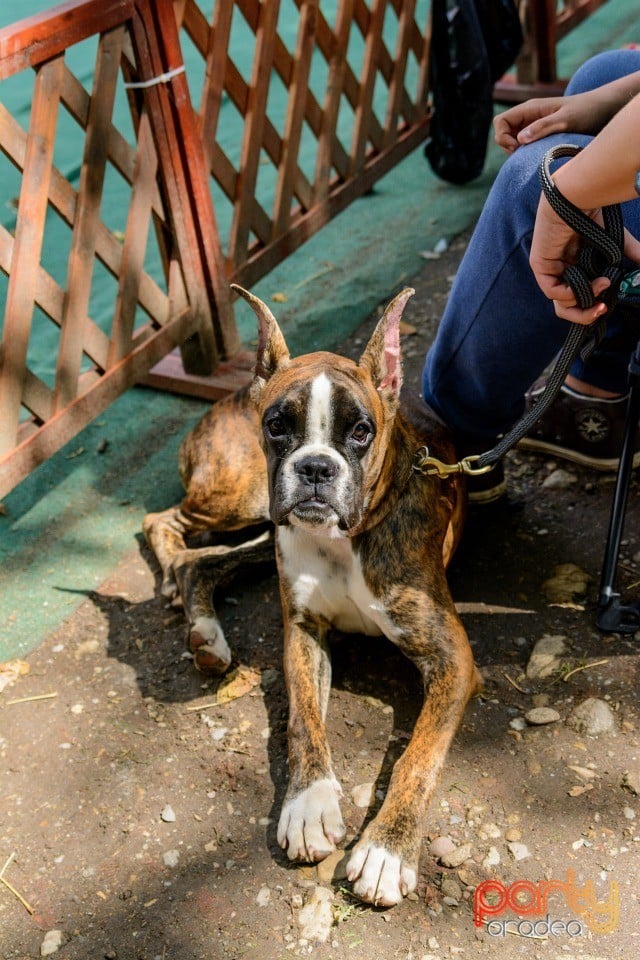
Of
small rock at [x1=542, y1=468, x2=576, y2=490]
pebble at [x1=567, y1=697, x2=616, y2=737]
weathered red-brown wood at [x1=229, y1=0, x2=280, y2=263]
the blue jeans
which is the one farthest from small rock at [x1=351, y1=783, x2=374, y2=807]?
weathered red-brown wood at [x1=229, y1=0, x2=280, y2=263]

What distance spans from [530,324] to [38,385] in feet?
5.74

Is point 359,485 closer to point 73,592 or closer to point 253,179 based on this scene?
point 73,592

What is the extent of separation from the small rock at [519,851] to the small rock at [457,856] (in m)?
0.10

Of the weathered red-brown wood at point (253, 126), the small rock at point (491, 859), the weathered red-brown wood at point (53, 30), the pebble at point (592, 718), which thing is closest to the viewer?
the small rock at point (491, 859)

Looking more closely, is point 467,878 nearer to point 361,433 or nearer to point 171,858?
point 171,858

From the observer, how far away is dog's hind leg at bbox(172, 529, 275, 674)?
3.11m

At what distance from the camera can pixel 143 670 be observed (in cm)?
322

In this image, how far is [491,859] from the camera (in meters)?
2.47

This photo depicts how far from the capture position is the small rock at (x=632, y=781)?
8.50 ft

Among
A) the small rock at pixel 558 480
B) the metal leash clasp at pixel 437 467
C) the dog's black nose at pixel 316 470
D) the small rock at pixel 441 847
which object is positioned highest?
the dog's black nose at pixel 316 470

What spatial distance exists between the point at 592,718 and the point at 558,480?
3.76ft

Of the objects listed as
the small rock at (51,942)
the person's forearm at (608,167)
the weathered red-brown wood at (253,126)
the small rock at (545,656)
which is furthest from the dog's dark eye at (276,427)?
the weathered red-brown wood at (253,126)

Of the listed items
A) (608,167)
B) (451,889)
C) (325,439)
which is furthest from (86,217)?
(451,889)

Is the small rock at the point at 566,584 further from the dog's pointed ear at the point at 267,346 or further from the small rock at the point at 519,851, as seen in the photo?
the dog's pointed ear at the point at 267,346
